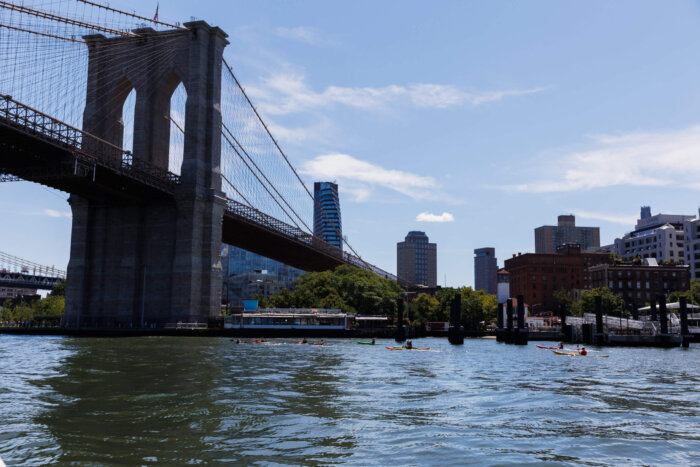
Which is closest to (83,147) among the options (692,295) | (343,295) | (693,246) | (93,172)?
(93,172)

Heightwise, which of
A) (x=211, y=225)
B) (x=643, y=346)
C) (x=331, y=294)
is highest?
(x=211, y=225)

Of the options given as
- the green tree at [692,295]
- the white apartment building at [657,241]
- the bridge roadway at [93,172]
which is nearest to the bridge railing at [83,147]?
the bridge roadway at [93,172]

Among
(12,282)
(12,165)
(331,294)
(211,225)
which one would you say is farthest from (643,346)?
(12,282)

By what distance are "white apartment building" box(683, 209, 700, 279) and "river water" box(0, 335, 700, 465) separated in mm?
143156

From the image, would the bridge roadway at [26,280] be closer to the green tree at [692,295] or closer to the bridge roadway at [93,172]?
the bridge roadway at [93,172]

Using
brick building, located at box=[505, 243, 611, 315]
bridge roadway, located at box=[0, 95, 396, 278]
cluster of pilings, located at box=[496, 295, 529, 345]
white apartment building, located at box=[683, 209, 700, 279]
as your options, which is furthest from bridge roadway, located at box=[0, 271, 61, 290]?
white apartment building, located at box=[683, 209, 700, 279]

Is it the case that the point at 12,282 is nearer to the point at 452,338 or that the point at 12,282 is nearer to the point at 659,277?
the point at 452,338

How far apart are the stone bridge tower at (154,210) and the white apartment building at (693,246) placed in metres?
130

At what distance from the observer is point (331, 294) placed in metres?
97.1

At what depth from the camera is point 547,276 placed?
166 metres

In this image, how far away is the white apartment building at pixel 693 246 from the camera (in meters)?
156

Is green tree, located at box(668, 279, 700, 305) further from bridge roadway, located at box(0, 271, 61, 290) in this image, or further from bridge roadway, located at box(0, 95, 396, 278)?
bridge roadway, located at box(0, 271, 61, 290)

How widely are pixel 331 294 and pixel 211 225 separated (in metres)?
27.1

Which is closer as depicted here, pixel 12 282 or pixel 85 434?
pixel 85 434
